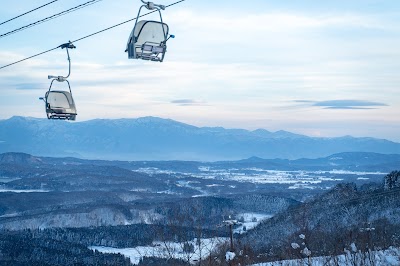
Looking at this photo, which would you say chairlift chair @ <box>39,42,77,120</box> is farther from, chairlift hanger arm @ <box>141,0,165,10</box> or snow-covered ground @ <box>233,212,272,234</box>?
snow-covered ground @ <box>233,212,272,234</box>

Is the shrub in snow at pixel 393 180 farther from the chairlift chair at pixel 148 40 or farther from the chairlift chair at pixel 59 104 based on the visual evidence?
the chairlift chair at pixel 148 40

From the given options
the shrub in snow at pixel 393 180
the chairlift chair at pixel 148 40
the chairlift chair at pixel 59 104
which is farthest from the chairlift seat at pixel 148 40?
the shrub in snow at pixel 393 180

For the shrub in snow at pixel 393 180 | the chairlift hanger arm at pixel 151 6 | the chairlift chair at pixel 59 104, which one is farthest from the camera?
the shrub in snow at pixel 393 180

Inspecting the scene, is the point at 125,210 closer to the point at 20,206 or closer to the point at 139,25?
the point at 20,206

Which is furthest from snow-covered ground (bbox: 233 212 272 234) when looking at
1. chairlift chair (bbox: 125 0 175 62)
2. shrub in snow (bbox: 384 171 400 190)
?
chairlift chair (bbox: 125 0 175 62)

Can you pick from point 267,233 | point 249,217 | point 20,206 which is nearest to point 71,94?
point 267,233

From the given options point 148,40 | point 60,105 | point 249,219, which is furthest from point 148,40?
point 249,219

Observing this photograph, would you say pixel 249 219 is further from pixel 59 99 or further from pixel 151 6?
pixel 151 6
